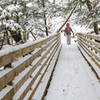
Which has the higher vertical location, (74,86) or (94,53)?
(94,53)

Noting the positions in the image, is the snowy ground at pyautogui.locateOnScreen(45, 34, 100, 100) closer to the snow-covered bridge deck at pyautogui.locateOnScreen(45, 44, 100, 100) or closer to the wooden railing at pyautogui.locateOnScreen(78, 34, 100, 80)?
the snow-covered bridge deck at pyautogui.locateOnScreen(45, 44, 100, 100)

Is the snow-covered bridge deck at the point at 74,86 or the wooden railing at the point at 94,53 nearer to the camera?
the snow-covered bridge deck at the point at 74,86

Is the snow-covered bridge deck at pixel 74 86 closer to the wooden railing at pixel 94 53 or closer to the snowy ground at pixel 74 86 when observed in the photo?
the snowy ground at pixel 74 86

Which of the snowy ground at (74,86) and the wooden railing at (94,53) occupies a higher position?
the wooden railing at (94,53)

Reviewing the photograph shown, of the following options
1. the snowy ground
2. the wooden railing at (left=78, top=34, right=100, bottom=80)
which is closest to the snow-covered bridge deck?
the snowy ground

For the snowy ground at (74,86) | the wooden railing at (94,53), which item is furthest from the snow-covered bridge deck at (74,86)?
the wooden railing at (94,53)

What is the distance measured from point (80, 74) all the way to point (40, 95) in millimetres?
2691

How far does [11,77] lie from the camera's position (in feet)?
6.09

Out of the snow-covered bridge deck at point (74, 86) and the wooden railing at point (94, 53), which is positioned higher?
the wooden railing at point (94, 53)

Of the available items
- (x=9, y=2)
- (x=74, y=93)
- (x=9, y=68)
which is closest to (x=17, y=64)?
(x=9, y=68)

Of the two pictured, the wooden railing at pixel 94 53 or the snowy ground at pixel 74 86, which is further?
the wooden railing at pixel 94 53

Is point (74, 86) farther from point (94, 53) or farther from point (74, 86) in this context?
point (94, 53)

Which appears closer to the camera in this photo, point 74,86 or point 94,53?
point 74,86

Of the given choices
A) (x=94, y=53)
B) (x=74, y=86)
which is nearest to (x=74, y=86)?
(x=74, y=86)
